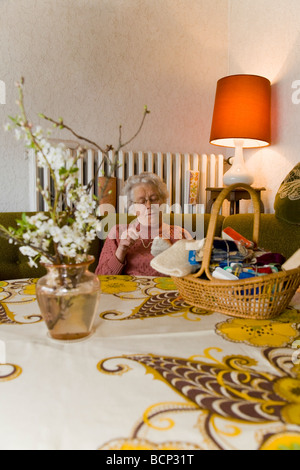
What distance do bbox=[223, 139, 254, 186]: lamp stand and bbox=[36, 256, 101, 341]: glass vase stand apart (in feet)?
6.84

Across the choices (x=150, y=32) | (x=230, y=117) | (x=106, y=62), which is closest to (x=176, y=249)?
(x=230, y=117)

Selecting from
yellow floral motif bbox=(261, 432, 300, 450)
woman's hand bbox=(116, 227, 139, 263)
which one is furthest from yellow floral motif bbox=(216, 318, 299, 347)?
woman's hand bbox=(116, 227, 139, 263)

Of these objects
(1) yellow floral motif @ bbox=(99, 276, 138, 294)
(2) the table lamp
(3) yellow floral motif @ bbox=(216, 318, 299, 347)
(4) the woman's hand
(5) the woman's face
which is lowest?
(1) yellow floral motif @ bbox=(99, 276, 138, 294)

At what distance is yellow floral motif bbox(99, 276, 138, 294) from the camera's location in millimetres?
1032

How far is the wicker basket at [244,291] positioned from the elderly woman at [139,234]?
24.1 inches

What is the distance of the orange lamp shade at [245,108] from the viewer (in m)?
2.46

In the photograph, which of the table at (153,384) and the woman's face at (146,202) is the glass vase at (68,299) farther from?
the woman's face at (146,202)

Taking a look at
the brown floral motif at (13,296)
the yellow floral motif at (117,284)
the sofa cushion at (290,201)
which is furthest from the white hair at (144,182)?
the brown floral motif at (13,296)

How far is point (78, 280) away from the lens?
2.07ft

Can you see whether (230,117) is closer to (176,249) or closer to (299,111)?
(299,111)

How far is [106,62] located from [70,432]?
2977 mm

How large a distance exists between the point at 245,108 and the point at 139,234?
1.44 meters

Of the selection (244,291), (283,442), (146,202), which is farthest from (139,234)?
(283,442)

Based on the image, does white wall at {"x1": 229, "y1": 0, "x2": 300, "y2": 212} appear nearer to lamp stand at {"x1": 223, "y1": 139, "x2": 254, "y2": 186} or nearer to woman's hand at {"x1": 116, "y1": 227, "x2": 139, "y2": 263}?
lamp stand at {"x1": 223, "y1": 139, "x2": 254, "y2": 186}
